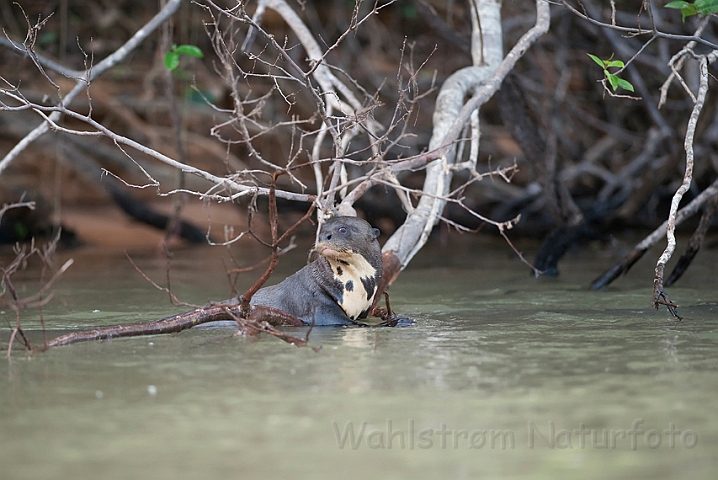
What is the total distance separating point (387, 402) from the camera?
2529 millimetres

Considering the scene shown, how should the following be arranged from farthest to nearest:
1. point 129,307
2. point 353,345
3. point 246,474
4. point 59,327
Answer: point 129,307 < point 59,327 < point 353,345 < point 246,474

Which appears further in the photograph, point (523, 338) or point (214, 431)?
point (523, 338)

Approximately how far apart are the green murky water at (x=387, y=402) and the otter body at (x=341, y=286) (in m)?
0.24

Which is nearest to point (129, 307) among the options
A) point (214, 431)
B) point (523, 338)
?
point (523, 338)

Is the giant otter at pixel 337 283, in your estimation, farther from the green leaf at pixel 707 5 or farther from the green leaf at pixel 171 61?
the green leaf at pixel 707 5

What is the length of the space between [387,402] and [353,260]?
1.64 m

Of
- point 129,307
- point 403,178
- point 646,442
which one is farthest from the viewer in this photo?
point 403,178

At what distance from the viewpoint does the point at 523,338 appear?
357 cm

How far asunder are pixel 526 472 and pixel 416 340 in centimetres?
157

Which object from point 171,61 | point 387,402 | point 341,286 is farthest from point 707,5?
point 171,61

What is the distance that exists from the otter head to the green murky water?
0.26 meters

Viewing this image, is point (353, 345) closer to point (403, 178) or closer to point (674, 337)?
point (674, 337)


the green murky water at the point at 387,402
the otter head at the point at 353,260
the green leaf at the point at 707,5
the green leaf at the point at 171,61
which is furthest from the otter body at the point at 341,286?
the green leaf at the point at 707,5

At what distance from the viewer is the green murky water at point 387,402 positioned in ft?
6.79
